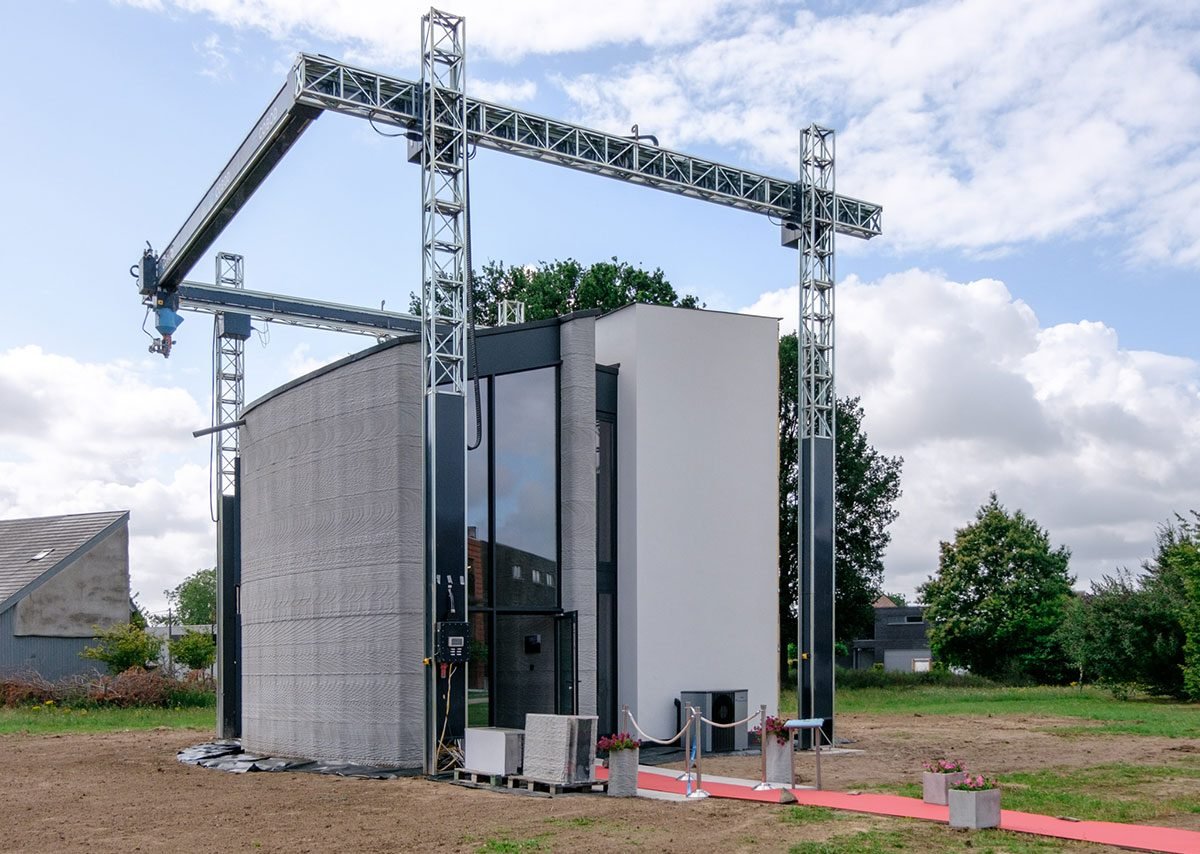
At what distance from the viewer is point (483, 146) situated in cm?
1791

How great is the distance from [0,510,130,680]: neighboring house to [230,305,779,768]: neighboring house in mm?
19144

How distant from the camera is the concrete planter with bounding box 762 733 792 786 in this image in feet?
47.3

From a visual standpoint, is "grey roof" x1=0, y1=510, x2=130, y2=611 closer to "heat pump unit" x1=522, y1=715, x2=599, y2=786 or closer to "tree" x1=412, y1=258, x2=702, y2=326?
"tree" x1=412, y1=258, x2=702, y2=326

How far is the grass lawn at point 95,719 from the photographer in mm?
27359

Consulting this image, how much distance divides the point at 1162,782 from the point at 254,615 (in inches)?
543

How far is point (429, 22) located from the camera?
55.3 ft

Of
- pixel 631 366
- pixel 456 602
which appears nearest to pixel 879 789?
pixel 456 602

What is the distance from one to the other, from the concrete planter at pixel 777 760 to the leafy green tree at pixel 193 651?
26790mm

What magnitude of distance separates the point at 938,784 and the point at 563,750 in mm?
4159

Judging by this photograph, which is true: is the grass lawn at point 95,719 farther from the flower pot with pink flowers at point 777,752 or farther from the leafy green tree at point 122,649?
the flower pot with pink flowers at point 777,752

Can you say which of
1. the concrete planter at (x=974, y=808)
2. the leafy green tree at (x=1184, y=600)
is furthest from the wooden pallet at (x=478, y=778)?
the leafy green tree at (x=1184, y=600)

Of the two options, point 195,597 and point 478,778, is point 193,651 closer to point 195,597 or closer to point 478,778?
point 478,778

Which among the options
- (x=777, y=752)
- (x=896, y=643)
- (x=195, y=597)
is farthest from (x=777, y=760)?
(x=195, y=597)

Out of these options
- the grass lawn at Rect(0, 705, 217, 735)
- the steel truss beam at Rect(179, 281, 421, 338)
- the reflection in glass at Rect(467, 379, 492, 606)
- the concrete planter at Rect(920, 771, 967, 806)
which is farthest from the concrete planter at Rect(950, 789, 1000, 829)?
the grass lawn at Rect(0, 705, 217, 735)
